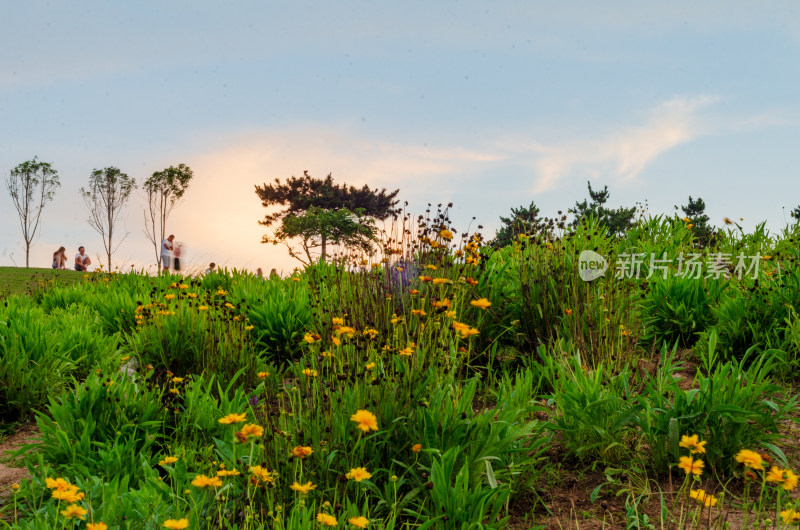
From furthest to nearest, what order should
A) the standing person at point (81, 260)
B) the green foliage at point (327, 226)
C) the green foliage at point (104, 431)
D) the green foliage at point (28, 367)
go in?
1. the green foliage at point (327, 226)
2. the standing person at point (81, 260)
3. the green foliage at point (28, 367)
4. the green foliage at point (104, 431)

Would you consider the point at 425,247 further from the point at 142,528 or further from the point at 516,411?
the point at 142,528

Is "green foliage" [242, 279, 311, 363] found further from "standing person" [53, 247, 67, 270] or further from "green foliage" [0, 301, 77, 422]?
Answer: "standing person" [53, 247, 67, 270]

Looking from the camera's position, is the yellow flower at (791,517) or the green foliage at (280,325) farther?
the green foliage at (280,325)

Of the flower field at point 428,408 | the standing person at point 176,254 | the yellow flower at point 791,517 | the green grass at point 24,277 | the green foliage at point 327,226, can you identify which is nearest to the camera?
the yellow flower at point 791,517

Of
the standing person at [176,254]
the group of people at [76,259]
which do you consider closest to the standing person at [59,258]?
the group of people at [76,259]

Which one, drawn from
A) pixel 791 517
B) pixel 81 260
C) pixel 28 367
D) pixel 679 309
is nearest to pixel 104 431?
pixel 28 367

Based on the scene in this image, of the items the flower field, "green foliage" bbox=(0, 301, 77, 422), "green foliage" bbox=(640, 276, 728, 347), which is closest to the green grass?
the flower field

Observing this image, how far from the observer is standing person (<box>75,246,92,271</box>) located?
1934cm

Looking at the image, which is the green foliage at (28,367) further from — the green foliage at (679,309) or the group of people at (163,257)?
the group of people at (163,257)

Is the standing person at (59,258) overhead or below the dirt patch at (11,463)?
overhead

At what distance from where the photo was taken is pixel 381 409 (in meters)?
3.03

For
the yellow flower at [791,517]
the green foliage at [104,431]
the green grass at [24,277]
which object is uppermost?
the green grass at [24,277]

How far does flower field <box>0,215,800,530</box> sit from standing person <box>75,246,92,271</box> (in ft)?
46.4

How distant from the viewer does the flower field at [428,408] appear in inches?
106
